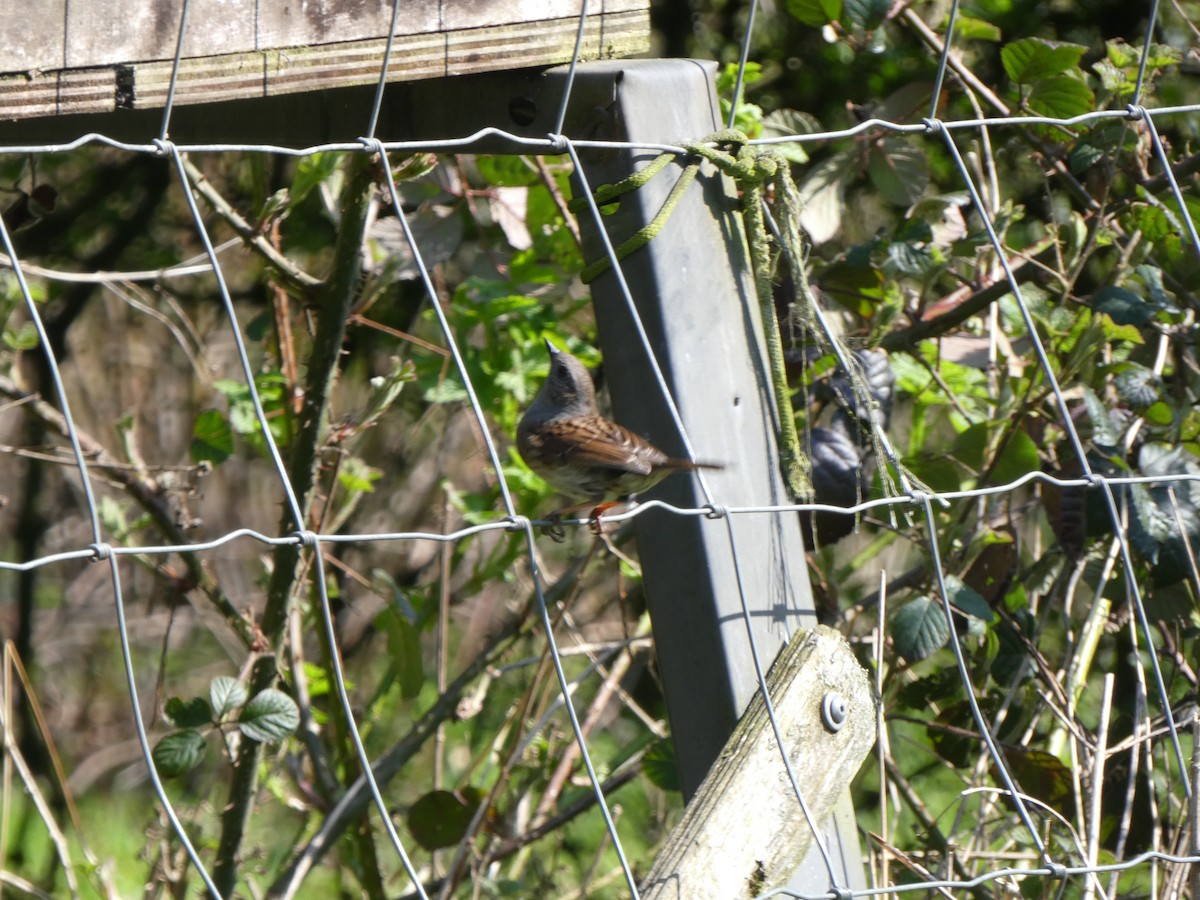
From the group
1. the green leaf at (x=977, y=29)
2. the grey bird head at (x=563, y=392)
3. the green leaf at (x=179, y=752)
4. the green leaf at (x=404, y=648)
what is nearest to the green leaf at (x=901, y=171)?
the green leaf at (x=977, y=29)

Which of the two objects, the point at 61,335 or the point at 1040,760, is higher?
the point at 61,335

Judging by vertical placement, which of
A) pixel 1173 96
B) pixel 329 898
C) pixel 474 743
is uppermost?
pixel 1173 96

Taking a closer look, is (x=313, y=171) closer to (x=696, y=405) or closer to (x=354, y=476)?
(x=354, y=476)

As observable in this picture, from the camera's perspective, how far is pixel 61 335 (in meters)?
4.49

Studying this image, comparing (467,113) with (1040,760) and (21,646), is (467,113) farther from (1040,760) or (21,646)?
(21,646)

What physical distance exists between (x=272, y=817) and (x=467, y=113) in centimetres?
351

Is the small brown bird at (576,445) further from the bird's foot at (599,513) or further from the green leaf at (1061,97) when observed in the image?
the green leaf at (1061,97)

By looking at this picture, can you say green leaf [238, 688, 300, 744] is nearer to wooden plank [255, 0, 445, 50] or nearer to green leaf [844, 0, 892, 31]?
wooden plank [255, 0, 445, 50]

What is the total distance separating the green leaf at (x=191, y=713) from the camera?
6.23 ft

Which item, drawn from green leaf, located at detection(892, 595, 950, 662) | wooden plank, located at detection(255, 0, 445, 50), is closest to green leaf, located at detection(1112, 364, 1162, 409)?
green leaf, located at detection(892, 595, 950, 662)

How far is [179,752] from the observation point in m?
1.87

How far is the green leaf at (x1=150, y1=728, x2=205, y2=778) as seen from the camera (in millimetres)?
1862

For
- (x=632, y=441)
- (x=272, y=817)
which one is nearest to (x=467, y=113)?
(x=632, y=441)

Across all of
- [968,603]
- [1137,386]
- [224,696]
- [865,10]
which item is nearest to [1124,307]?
[1137,386]
